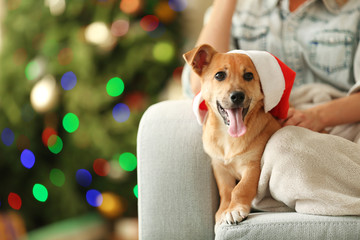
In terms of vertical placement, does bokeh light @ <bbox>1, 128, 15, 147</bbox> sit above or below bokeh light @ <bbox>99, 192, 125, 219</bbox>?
above

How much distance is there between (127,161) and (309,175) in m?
1.18

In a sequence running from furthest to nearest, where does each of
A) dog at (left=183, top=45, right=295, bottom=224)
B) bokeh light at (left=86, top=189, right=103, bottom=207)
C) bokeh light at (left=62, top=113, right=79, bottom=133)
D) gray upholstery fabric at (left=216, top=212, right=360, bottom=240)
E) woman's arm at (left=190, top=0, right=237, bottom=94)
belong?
bokeh light at (left=86, top=189, right=103, bottom=207) → bokeh light at (left=62, top=113, right=79, bottom=133) → woman's arm at (left=190, top=0, right=237, bottom=94) → dog at (left=183, top=45, right=295, bottom=224) → gray upholstery fabric at (left=216, top=212, right=360, bottom=240)

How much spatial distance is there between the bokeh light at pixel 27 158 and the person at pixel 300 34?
40.5 inches

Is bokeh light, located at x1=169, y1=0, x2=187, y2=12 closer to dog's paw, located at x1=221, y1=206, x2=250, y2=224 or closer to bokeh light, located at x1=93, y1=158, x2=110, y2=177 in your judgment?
bokeh light, located at x1=93, y1=158, x2=110, y2=177

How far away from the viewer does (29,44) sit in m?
2.06

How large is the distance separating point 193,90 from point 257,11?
1.31 feet

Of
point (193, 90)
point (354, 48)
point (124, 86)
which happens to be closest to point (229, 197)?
point (193, 90)

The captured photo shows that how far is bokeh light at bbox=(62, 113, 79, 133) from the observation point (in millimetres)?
2076

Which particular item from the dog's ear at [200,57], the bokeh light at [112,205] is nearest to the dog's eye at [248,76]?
the dog's ear at [200,57]

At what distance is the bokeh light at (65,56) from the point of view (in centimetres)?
202

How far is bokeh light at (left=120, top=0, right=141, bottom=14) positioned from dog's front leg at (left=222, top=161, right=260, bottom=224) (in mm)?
1136

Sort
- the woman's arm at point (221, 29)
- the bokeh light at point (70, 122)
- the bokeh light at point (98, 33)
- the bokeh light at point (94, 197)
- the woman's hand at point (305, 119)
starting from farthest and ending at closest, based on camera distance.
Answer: the bokeh light at point (94, 197) < the bokeh light at point (70, 122) < the bokeh light at point (98, 33) < the woman's arm at point (221, 29) < the woman's hand at point (305, 119)

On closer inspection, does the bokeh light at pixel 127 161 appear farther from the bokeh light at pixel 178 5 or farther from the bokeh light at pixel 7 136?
the bokeh light at pixel 178 5

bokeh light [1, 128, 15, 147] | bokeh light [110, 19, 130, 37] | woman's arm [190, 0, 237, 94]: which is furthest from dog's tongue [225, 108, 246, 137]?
bokeh light [1, 128, 15, 147]
